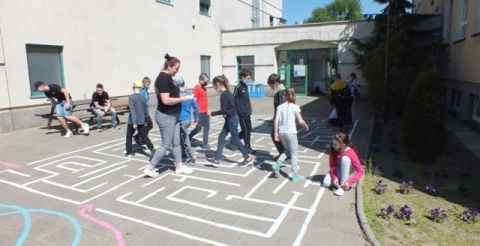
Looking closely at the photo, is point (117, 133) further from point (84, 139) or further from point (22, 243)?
point (22, 243)

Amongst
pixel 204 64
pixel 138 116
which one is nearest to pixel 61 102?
pixel 138 116

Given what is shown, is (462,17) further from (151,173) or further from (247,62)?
(247,62)

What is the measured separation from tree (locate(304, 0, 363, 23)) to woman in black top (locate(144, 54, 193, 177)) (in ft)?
207

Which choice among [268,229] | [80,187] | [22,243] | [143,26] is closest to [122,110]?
[143,26]

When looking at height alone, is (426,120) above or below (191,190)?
above

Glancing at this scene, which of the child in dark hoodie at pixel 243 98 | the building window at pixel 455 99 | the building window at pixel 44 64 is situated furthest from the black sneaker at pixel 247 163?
the building window at pixel 455 99

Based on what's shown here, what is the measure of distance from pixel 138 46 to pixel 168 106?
9800 mm

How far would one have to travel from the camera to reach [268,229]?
3676 millimetres

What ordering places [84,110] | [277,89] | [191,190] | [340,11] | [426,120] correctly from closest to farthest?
[191,190] < [426,120] < [277,89] < [84,110] < [340,11]

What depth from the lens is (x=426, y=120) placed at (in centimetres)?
587

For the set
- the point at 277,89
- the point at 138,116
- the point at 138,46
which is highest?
the point at 138,46

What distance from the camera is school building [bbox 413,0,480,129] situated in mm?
8867

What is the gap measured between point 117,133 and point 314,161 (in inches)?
226

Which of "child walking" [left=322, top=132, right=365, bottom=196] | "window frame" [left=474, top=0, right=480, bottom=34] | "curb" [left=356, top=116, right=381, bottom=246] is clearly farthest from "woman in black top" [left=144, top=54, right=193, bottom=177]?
"window frame" [left=474, top=0, right=480, bottom=34]
